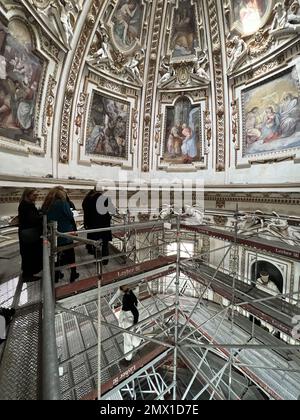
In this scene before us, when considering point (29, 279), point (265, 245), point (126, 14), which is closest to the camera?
point (29, 279)

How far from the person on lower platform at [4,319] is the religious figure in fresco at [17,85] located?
5.09 m

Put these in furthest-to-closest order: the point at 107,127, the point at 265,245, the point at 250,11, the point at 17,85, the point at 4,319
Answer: the point at 107,127, the point at 250,11, the point at 17,85, the point at 265,245, the point at 4,319

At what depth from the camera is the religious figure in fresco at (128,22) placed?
7277 mm

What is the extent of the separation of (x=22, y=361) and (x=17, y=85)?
21.7 ft

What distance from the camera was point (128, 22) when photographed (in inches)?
299

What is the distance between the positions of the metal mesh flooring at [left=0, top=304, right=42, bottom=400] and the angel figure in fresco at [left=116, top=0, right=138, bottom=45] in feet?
30.3

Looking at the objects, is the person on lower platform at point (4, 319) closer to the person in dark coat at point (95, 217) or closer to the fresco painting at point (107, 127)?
the person in dark coat at point (95, 217)

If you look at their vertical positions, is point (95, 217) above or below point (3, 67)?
below

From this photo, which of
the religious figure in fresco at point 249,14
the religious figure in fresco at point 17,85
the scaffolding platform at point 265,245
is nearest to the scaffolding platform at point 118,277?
the scaffolding platform at point 265,245

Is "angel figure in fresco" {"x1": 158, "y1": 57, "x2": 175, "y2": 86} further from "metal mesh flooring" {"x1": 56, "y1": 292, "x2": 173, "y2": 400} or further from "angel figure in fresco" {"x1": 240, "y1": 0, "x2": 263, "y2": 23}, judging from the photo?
"metal mesh flooring" {"x1": 56, "y1": 292, "x2": 173, "y2": 400}

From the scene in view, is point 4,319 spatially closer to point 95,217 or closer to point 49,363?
point 49,363

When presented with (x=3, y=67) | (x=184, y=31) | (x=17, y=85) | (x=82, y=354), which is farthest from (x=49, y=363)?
(x=184, y=31)

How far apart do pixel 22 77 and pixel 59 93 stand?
139 cm
